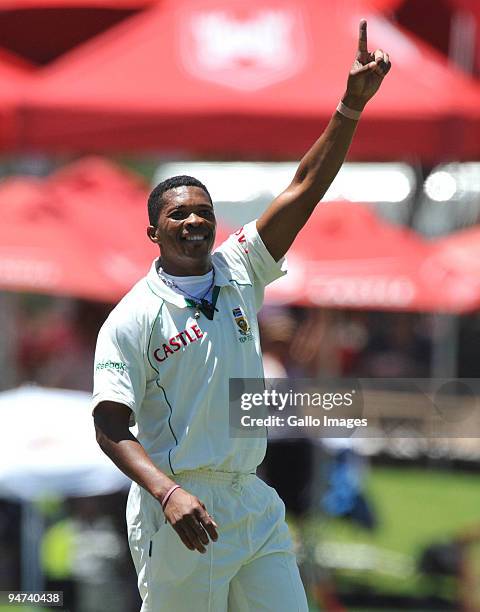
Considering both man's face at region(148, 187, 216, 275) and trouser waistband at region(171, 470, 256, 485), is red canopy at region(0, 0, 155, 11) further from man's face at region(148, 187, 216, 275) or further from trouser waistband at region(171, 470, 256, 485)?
trouser waistband at region(171, 470, 256, 485)

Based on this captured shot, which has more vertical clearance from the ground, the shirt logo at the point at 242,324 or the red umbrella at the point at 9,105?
the red umbrella at the point at 9,105

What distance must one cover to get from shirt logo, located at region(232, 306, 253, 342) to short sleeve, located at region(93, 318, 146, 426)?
1.03 ft

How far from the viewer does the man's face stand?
166 inches

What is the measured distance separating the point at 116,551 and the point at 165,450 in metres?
5.07

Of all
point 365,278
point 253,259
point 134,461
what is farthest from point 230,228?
point 134,461

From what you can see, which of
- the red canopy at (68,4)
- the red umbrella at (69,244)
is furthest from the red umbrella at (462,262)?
the red canopy at (68,4)

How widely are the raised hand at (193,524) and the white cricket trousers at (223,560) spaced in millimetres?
341

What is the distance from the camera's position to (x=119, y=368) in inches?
160

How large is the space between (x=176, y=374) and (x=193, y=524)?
21.6 inches

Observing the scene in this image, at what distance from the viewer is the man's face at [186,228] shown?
4.21 metres

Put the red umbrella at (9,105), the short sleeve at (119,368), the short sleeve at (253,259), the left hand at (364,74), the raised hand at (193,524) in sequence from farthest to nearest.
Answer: the red umbrella at (9,105), the short sleeve at (253,259), the left hand at (364,74), the short sleeve at (119,368), the raised hand at (193,524)

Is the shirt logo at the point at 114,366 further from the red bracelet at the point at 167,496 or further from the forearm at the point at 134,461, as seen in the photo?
the red bracelet at the point at 167,496

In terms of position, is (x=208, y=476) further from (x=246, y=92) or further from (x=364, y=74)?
(x=246, y=92)

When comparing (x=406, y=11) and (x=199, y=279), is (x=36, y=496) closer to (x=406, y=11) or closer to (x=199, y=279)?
(x=199, y=279)
